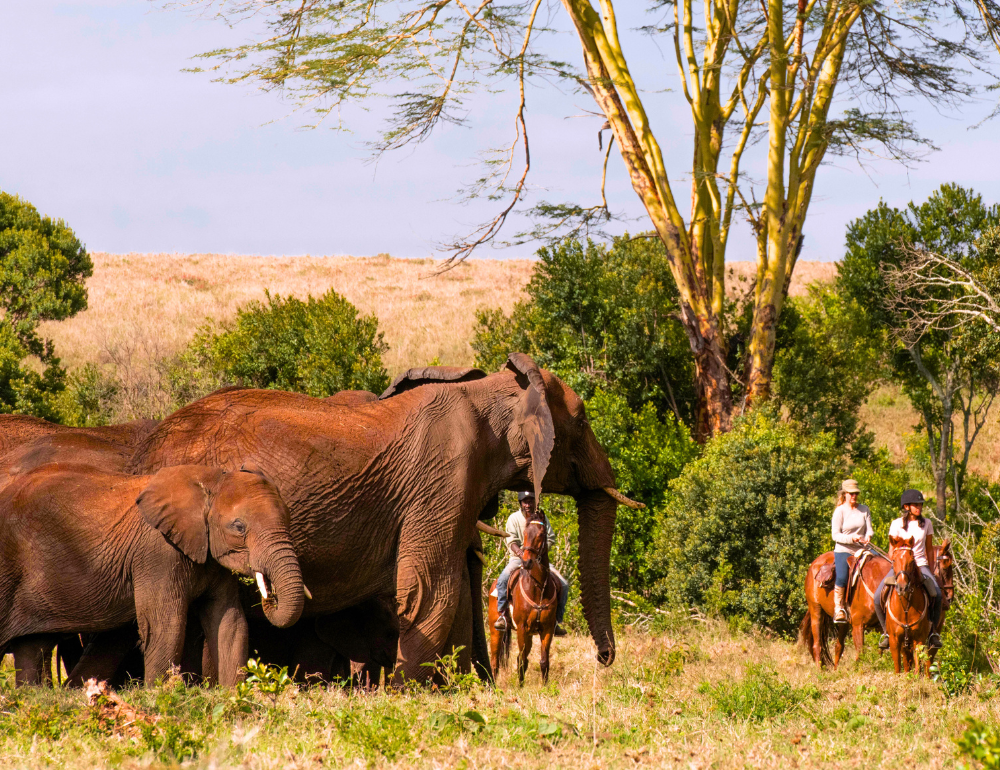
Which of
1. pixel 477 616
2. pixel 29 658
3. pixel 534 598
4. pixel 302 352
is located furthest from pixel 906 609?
pixel 302 352

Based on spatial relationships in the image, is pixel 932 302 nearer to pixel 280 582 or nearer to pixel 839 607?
pixel 839 607

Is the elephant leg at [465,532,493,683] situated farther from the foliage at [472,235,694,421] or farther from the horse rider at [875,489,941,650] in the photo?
the foliage at [472,235,694,421]

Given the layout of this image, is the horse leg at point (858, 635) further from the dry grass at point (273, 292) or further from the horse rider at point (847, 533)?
the dry grass at point (273, 292)

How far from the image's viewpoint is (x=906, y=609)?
504 inches

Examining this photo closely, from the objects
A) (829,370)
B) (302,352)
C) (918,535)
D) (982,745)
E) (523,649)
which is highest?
(302,352)

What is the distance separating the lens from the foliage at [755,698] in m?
8.87

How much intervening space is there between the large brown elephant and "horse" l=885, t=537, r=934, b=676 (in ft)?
16.3

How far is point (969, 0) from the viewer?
72.7 feet

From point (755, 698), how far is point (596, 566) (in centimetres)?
245

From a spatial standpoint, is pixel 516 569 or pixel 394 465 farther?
pixel 516 569

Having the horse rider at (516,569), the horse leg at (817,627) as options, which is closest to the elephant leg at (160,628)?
the horse rider at (516,569)

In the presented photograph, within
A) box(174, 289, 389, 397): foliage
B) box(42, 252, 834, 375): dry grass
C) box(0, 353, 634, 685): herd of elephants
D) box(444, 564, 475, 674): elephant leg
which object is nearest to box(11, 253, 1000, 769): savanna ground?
box(444, 564, 475, 674): elephant leg

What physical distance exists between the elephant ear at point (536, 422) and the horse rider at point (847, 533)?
5.87 metres

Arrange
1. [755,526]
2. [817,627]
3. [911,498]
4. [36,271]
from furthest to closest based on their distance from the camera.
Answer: [36,271] → [755,526] → [817,627] → [911,498]
